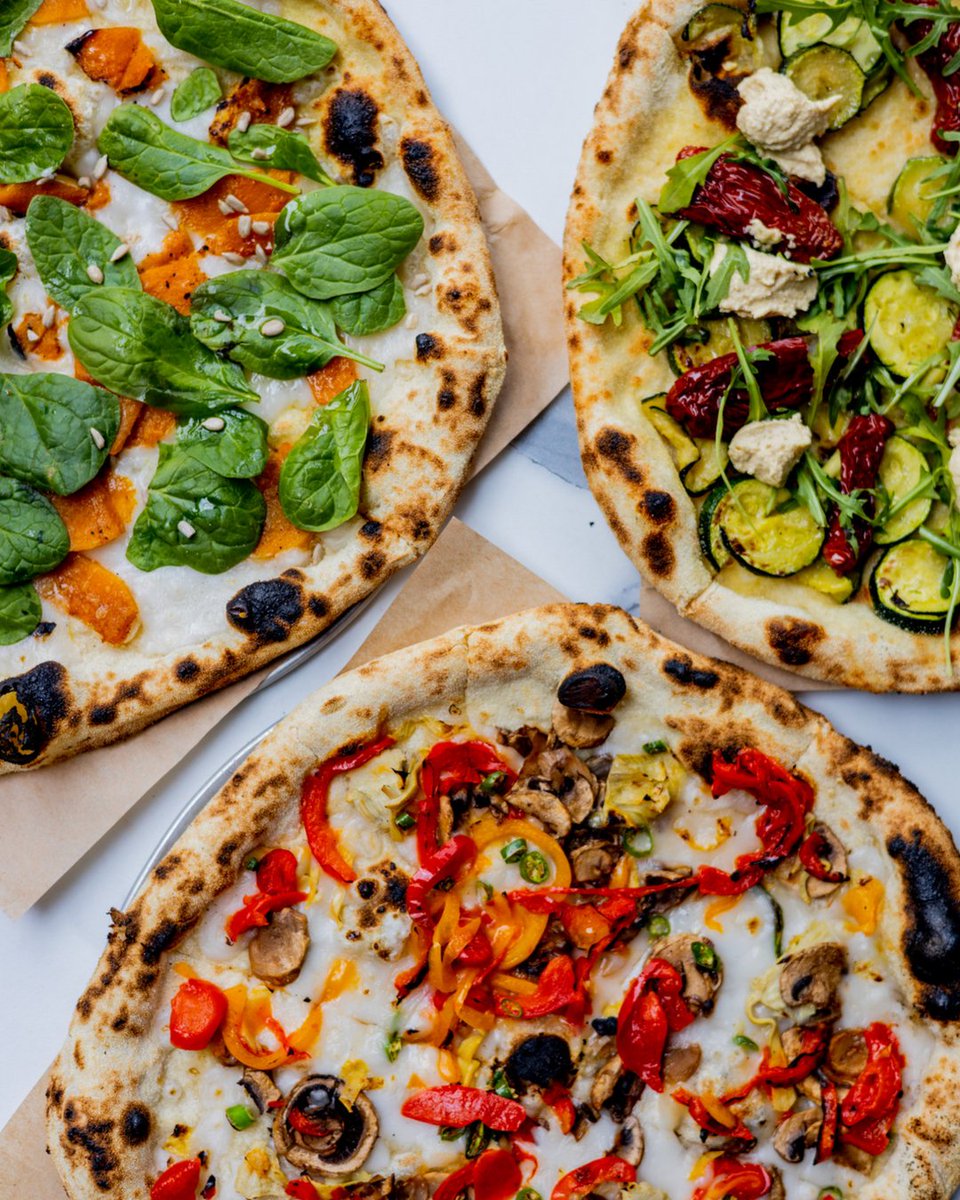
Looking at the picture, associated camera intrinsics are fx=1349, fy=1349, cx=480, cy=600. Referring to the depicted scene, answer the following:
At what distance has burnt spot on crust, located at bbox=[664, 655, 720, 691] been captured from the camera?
4625 mm

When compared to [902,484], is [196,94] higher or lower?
higher

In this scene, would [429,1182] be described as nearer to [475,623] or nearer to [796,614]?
[475,623]

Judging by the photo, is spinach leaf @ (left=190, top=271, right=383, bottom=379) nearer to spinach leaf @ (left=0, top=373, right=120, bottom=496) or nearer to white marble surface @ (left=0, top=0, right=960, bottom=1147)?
spinach leaf @ (left=0, top=373, right=120, bottom=496)

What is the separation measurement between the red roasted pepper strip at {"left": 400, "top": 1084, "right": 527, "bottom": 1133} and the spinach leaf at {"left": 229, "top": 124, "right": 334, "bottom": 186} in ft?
10.7

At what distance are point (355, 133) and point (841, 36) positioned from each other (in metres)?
1.74

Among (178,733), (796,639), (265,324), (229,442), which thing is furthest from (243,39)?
(796,639)

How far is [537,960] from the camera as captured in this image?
466cm

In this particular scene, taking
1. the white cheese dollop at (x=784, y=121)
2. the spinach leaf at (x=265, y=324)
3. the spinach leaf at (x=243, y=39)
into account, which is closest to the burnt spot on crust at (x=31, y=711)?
the spinach leaf at (x=265, y=324)

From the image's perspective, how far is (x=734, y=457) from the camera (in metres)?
4.62

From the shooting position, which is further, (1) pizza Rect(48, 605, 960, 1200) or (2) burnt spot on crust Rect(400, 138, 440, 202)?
(2) burnt spot on crust Rect(400, 138, 440, 202)

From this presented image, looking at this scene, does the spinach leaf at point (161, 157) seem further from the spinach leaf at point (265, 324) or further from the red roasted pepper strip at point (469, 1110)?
the red roasted pepper strip at point (469, 1110)

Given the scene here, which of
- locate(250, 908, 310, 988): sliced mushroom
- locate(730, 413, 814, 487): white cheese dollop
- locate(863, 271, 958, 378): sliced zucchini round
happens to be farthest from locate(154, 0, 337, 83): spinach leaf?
locate(250, 908, 310, 988): sliced mushroom

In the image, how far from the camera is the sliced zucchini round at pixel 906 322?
182 inches

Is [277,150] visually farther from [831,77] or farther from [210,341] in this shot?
[831,77]
